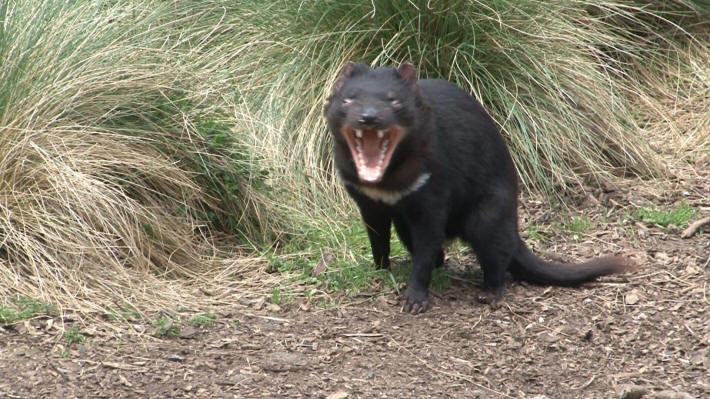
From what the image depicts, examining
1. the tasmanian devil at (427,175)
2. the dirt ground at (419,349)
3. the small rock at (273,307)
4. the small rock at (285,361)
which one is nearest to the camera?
the dirt ground at (419,349)

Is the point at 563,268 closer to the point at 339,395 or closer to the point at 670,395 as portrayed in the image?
the point at 670,395

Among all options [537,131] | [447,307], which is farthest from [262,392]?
[537,131]

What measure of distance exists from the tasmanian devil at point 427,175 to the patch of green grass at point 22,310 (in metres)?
1.31

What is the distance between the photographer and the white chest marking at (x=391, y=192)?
13.4 ft

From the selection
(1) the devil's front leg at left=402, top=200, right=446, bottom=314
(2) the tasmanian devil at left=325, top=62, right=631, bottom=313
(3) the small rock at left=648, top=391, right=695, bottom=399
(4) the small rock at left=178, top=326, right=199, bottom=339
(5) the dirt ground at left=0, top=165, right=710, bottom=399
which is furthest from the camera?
(1) the devil's front leg at left=402, top=200, right=446, bottom=314

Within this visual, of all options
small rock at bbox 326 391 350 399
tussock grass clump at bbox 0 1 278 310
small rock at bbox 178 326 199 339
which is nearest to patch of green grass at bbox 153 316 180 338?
small rock at bbox 178 326 199 339

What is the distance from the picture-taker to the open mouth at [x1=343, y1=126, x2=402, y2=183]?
399 cm

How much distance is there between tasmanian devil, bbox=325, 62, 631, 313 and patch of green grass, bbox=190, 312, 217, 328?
0.79 m

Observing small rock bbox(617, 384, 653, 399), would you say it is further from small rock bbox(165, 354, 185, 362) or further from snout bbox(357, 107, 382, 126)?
small rock bbox(165, 354, 185, 362)

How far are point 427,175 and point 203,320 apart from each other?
1.08 m

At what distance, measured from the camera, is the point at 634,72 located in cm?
670

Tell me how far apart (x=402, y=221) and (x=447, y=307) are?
416mm

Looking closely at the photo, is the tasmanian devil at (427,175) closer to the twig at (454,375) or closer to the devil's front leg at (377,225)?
the devil's front leg at (377,225)

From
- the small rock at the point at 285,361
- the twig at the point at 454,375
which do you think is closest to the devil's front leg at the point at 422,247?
the twig at the point at 454,375
